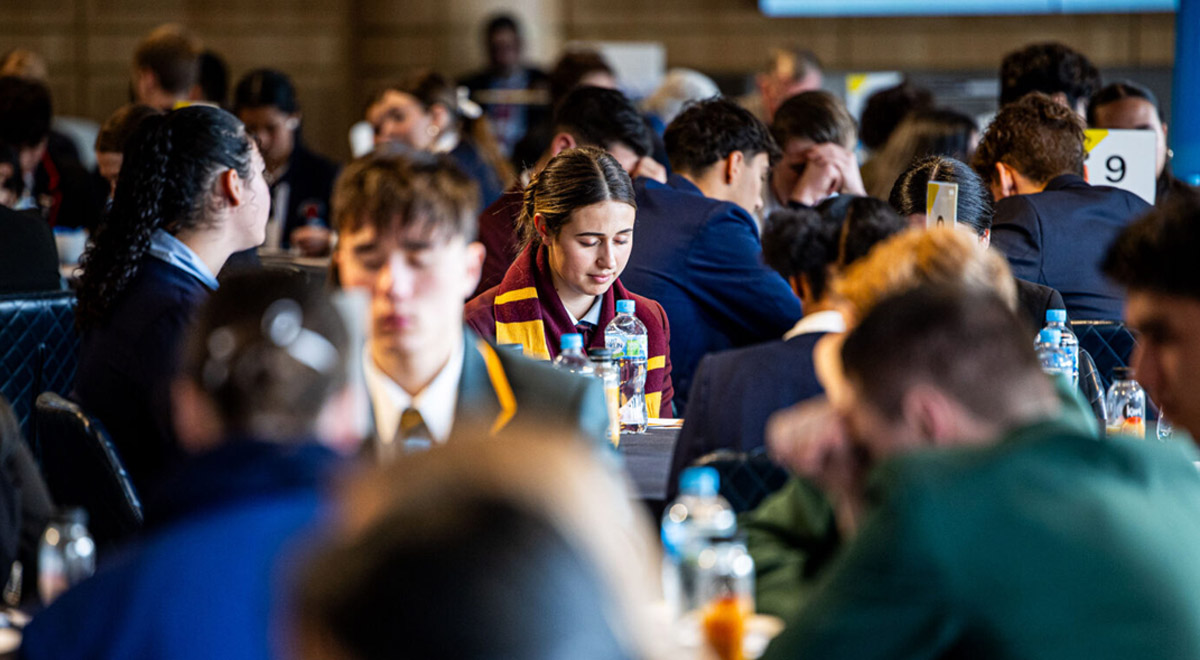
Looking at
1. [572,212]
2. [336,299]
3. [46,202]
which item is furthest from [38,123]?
[336,299]

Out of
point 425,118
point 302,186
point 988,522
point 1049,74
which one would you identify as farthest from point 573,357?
point 302,186

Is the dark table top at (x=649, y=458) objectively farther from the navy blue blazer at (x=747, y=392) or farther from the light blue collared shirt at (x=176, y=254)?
the light blue collared shirt at (x=176, y=254)

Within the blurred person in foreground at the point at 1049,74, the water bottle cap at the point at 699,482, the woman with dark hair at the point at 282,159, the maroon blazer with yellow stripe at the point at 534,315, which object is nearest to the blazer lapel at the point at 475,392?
the water bottle cap at the point at 699,482

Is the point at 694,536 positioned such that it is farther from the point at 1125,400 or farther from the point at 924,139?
the point at 924,139

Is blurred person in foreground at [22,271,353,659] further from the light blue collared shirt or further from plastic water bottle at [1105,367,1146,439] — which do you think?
plastic water bottle at [1105,367,1146,439]

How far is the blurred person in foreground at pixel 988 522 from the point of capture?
134 cm

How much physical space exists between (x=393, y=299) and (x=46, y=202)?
534cm

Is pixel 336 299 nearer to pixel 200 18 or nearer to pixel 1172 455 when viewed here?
pixel 1172 455

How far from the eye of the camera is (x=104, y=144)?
509 cm

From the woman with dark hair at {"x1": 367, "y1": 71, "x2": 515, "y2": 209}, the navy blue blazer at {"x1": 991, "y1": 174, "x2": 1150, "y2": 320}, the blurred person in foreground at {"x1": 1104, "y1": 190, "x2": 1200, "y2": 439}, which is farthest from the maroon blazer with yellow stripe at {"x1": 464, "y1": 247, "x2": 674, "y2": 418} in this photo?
the woman with dark hair at {"x1": 367, "y1": 71, "x2": 515, "y2": 209}

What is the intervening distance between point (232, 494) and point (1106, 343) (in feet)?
10.1

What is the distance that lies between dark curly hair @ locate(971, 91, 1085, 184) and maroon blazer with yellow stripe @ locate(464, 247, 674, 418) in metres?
1.64

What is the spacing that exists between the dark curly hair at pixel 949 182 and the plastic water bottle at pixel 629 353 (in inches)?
32.2

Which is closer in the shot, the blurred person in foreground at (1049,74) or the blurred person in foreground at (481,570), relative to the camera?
the blurred person in foreground at (481,570)
